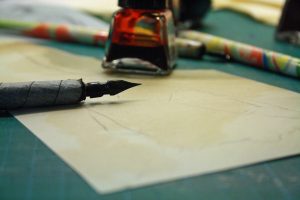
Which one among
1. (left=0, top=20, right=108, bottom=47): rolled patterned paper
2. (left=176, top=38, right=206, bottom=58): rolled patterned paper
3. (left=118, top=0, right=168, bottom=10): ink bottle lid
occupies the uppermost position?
(left=118, top=0, right=168, bottom=10): ink bottle lid

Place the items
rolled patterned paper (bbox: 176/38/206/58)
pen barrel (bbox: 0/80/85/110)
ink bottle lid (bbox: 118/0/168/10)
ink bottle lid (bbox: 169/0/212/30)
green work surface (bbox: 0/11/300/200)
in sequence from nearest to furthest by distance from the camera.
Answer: green work surface (bbox: 0/11/300/200), pen barrel (bbox: 0/80/85/110), ink bottle lid (bbox: 118/0/168/10), rolled patterned paper (bbox: 176/38/206/58), ink bottle lid (bbox: 169/0/212/30)

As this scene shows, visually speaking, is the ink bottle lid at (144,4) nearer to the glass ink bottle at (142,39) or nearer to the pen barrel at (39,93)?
the glass ink bottle at (142,39)

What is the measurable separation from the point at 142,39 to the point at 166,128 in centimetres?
22

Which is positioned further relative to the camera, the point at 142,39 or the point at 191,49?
the point at 191,49

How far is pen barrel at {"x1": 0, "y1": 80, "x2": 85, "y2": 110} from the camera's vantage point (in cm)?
44

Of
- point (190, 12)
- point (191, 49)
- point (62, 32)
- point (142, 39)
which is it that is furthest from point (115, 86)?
point (190, 12)

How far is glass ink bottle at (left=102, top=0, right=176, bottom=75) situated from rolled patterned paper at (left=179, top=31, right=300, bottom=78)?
14 centimetres

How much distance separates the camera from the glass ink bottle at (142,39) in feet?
2.01

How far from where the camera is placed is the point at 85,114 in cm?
45

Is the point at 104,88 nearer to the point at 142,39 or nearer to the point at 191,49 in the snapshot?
the point at 142,39

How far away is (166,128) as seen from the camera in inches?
16.8

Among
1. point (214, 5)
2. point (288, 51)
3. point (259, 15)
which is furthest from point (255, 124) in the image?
point (214, 5)

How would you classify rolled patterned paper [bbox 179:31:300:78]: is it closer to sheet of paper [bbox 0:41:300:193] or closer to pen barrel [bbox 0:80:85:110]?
sheet of paper [bbox 0:41:300:193]

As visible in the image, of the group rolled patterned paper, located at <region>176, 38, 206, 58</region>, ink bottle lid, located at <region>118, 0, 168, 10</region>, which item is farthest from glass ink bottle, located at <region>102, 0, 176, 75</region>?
rolled patterned paper, located at <region>176, 38, 206, 58</region>
